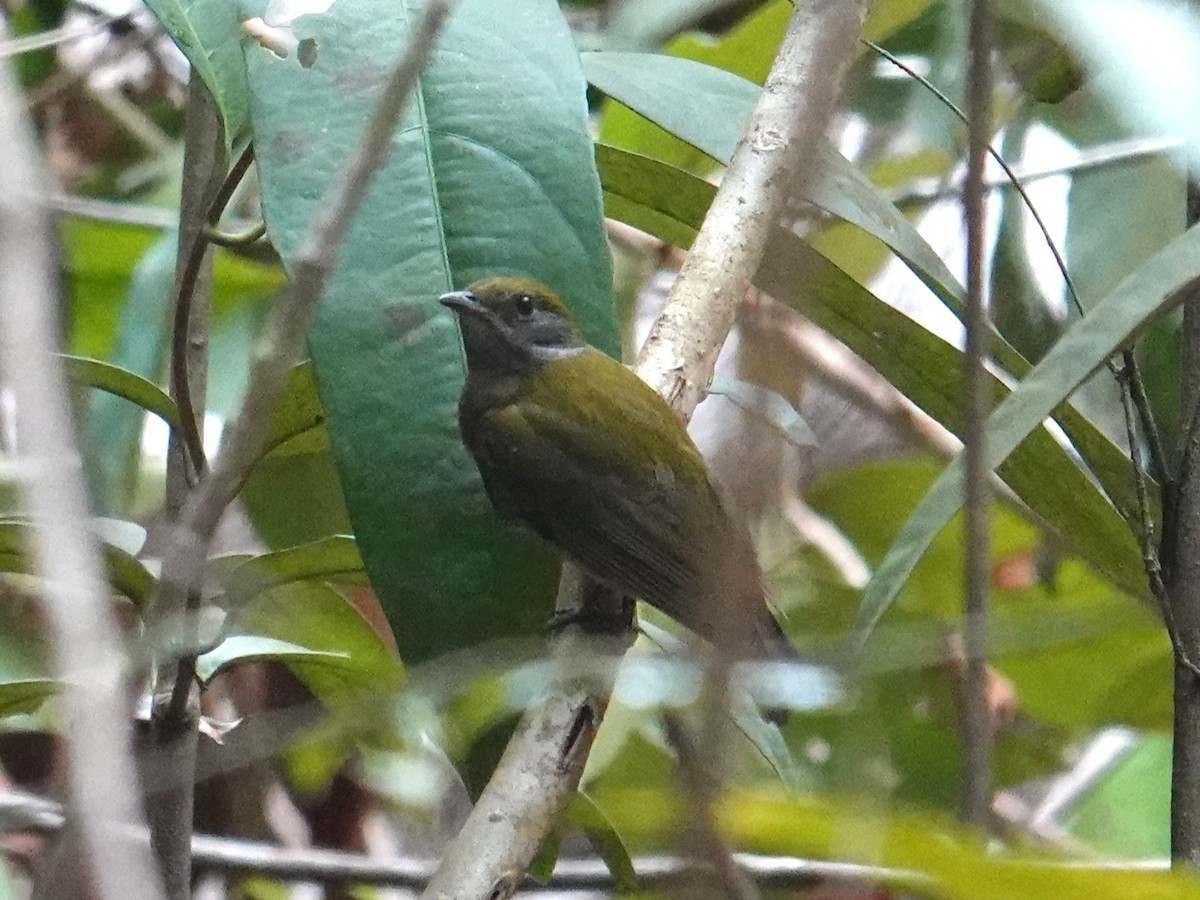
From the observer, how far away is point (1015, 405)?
133 cm

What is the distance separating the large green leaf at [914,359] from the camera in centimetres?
169

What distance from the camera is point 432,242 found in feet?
5.19

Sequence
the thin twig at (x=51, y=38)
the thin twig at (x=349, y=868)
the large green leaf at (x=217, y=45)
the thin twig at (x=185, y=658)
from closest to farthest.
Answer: the thin twig at (x=185, y=658)
the large green leaf at (x=217, y=45)
the thin twig at (x=349, y=868)
the thin twig at (x=51, y=38)

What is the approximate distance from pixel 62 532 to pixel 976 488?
1.23ft

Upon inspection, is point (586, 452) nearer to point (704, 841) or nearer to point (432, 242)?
point (432, 242)

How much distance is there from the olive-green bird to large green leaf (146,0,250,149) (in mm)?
380

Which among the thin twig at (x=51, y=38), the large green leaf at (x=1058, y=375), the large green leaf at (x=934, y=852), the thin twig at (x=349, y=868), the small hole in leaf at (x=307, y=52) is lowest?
the thin twig at (x=349, y=868)

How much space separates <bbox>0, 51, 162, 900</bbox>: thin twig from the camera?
0.43 m

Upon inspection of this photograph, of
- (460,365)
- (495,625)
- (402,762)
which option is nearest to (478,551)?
(495,625)

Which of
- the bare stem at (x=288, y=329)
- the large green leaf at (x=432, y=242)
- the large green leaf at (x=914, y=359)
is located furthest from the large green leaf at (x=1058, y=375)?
the bare stem at (x=288, y=329)

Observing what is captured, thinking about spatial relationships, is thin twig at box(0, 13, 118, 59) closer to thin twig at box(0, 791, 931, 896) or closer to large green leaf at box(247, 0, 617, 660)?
large green leaf at box(247, 0, 617, 660)

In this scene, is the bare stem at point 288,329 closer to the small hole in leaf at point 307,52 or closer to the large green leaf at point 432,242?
the large green leaf at point 432,242

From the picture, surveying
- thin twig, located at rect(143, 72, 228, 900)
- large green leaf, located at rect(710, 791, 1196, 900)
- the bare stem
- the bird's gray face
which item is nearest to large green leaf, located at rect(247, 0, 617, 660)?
thin twig, located at rect(143, 72, 228, 900)

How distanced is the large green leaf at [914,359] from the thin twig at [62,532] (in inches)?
42.3
